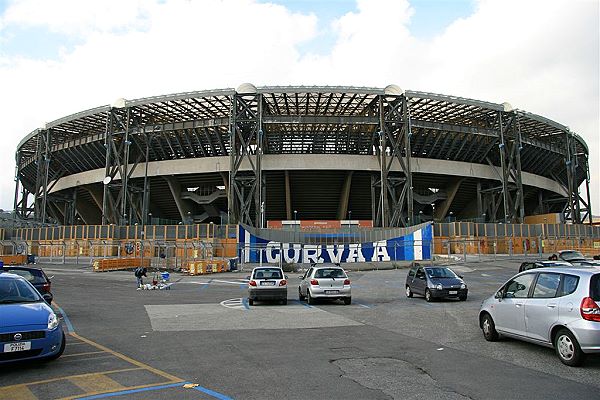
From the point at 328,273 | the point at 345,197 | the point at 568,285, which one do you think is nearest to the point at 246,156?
the point at 345,197

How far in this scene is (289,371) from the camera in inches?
265

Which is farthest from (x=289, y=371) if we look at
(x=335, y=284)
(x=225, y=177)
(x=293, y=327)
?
(x=225, y=177)

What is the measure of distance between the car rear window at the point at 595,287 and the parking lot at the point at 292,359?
1061 millimetres

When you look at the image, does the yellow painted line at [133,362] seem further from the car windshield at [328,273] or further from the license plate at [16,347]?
the car windshield at [328,273]

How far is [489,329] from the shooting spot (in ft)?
29.5

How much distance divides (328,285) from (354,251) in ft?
74.1

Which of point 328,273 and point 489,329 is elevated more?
point 328,273

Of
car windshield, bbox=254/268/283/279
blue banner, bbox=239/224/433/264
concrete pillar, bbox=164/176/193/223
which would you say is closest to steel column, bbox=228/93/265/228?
concrete pillar, bbox=164/176/193/223

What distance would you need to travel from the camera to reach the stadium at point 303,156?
4878cm

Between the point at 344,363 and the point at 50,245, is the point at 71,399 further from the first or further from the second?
the point at 50,245

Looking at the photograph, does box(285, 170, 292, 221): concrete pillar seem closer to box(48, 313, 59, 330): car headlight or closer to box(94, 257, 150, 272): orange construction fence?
box(94, 257, 150, 272): orange construction fence

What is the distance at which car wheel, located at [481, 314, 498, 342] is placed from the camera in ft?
29.3

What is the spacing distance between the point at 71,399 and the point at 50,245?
45.4 metres

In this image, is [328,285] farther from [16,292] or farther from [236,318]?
[16,292]
